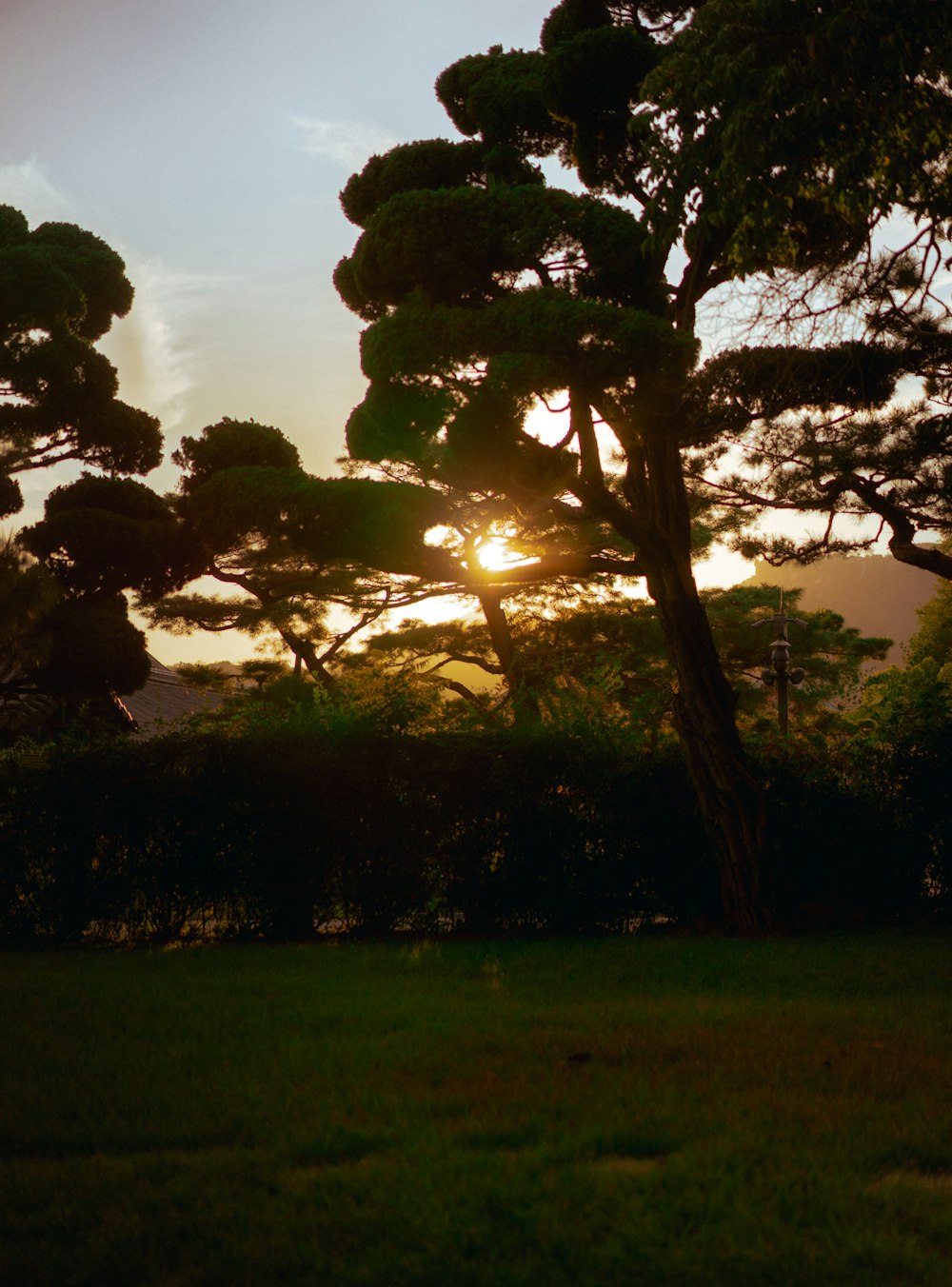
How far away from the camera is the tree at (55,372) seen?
20969 mm

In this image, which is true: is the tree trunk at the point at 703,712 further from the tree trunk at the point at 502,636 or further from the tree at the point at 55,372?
the tree at the point at 55,372

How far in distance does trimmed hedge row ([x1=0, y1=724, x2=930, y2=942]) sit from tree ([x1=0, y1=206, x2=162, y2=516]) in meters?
12.4

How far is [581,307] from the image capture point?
871 centimetres

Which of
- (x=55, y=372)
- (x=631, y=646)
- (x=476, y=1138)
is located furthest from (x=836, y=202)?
(x=55, y=372)

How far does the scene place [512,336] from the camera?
880 centimetres

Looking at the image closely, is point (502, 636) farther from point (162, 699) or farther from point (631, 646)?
point (162, 699)

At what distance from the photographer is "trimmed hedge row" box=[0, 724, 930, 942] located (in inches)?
379

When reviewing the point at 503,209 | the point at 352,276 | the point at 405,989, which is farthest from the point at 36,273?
the point at 405,989

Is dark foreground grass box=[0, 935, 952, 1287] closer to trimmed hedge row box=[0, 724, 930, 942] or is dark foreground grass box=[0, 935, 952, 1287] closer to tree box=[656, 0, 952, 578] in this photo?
trimmed hedge row box=[0, 724, 930, 942]

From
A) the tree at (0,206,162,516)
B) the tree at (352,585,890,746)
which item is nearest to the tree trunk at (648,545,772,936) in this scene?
the tree at (352,585,890,746)

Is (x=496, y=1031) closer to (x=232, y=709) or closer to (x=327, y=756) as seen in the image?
(x=327, y=756)

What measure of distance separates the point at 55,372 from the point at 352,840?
15.4m

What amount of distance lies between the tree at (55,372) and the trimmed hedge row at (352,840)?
12.4 m

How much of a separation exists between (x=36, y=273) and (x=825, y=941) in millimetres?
19638
